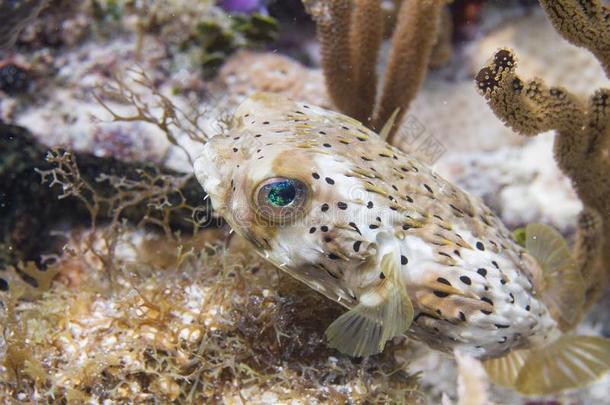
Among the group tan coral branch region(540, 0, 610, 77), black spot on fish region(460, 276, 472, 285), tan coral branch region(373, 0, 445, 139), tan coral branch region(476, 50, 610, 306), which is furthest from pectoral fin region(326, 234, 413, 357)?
tan coral branch region(373, 0, 445, 139)

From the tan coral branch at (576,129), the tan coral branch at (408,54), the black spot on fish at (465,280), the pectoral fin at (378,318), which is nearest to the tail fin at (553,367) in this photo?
the tan coral branch at (576,129)

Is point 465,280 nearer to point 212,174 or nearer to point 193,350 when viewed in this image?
point 212,174

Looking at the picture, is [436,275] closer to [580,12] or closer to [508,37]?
[580,12]

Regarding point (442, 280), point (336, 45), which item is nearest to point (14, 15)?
point (336, 45)

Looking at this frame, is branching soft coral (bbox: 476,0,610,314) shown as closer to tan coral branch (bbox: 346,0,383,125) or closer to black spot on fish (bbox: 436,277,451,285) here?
black spot on fish (bbox: 436,277,451,285)

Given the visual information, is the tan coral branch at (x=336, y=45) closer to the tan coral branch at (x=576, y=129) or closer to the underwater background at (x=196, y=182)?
the underwater background at (x=196, y=182)

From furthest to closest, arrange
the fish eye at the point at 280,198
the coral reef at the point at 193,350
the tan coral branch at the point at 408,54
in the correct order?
the tan coral branch at the point at 408,54
the coral reef at the point at 193,350
the fish eye at the point at 280,198
